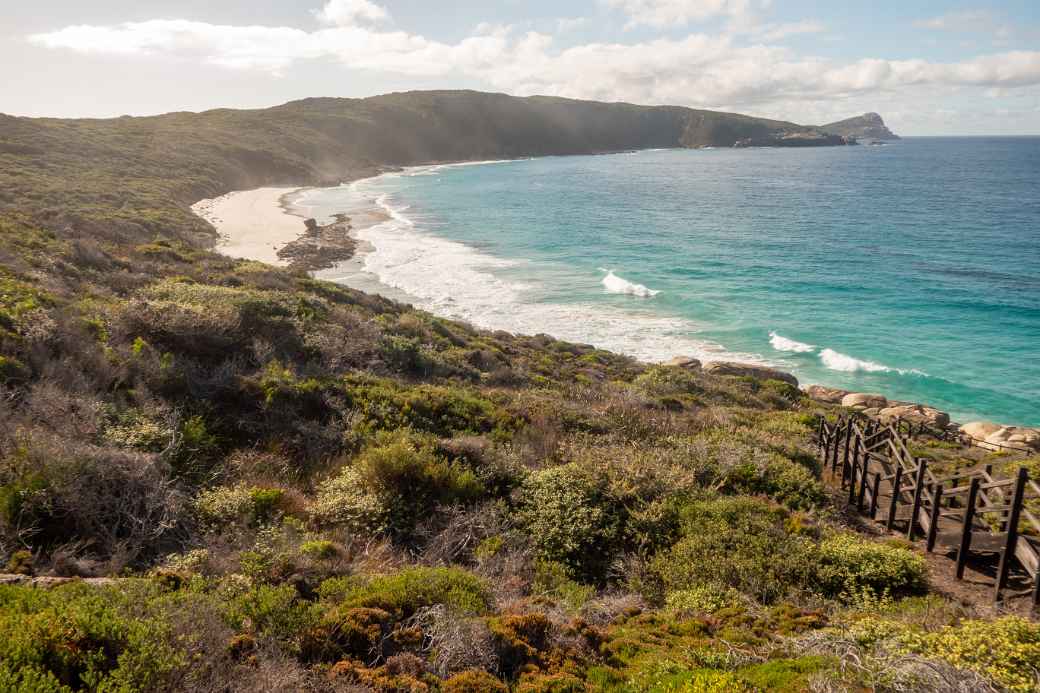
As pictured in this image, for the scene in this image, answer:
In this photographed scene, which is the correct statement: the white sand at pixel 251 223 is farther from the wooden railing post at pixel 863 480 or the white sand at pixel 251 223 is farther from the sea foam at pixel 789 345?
the wooden railing post at pixel 863 480

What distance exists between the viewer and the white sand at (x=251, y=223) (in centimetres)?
3666

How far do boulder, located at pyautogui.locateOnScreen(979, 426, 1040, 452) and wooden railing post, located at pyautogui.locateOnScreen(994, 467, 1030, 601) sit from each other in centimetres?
1479

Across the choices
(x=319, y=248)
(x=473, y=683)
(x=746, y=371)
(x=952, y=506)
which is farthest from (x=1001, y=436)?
(x=319, y=248)

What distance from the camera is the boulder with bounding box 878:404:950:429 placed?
2081 centimetres

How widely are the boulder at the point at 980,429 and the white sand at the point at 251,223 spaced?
33.6 meters

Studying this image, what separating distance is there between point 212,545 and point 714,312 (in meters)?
31.8

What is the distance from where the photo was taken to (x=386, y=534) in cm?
718

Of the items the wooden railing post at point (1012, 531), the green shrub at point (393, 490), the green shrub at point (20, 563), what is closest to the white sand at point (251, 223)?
the green shrub at point (393, 490)

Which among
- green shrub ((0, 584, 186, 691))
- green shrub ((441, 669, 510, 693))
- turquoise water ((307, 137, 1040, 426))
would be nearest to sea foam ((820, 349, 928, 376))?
turquoise water ((307, 137, 1040, 426))

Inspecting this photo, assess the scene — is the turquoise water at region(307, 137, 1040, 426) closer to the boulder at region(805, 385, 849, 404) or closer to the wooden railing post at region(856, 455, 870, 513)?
the boulder at region(805, 385, 849, 404)

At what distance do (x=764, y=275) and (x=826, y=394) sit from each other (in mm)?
19208

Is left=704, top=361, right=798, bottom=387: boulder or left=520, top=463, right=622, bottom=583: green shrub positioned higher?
left=520, top=463, right=622, bottom=583: green shrub

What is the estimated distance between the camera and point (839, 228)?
5744 cm

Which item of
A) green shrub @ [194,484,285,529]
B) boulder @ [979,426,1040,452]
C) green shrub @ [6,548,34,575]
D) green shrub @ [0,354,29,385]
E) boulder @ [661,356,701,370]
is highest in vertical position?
green shrub @ [0,354,29,385]
